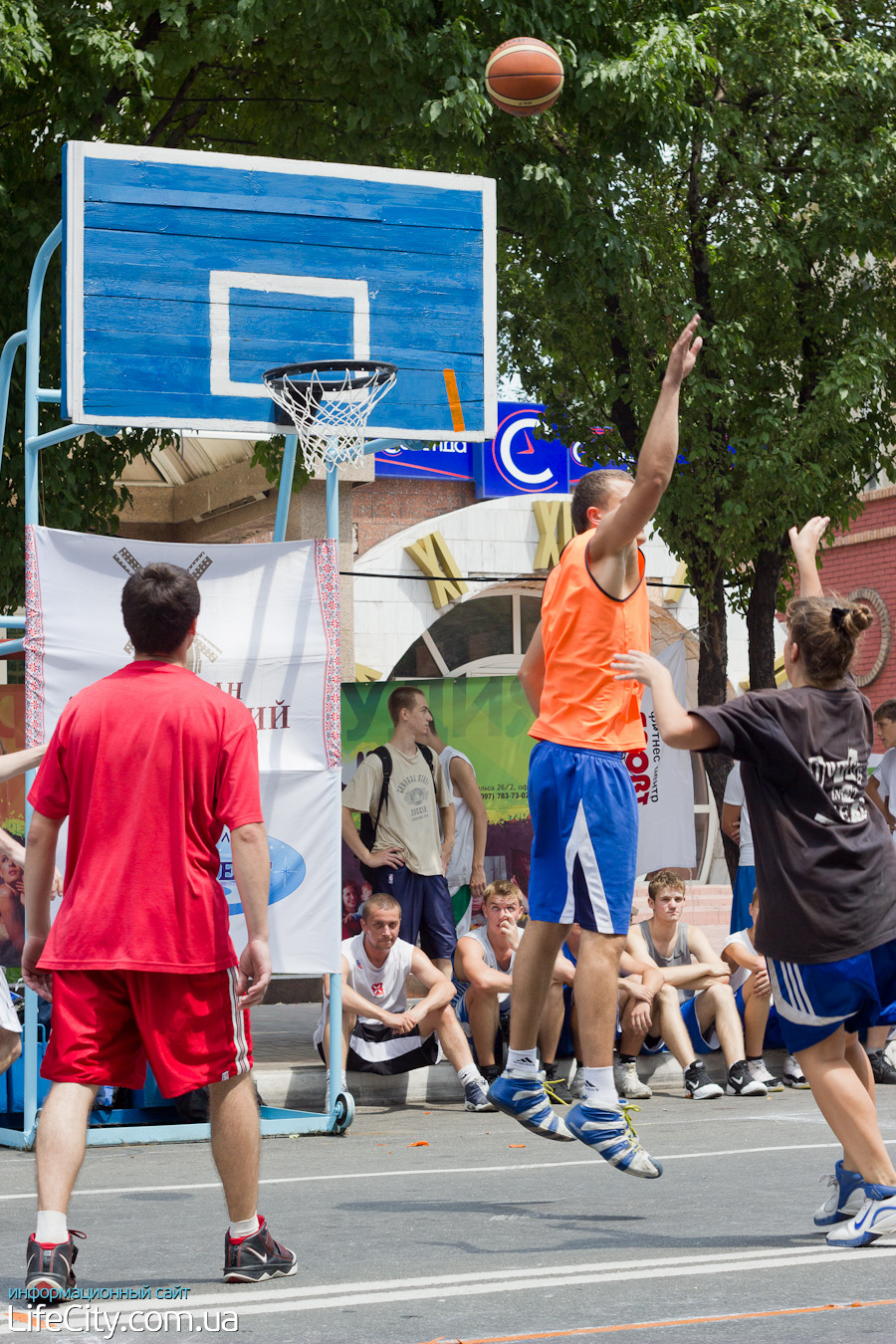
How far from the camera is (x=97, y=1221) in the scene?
20.3ft

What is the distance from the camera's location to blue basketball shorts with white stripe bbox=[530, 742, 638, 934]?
6.01 metres

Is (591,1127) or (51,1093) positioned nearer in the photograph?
(51,1093)

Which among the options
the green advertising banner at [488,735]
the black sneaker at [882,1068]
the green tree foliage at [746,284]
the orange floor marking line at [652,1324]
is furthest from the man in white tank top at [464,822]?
the orange floor marking line at [652,1324]

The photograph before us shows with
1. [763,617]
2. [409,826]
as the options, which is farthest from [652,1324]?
[763,617]

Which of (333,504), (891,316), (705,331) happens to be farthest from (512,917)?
(891,316)

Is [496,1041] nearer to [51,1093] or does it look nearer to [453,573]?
[51,1093]

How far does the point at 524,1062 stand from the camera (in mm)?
6152

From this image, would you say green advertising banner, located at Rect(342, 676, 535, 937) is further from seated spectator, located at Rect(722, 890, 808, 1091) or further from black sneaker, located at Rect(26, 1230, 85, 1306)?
black sneaker, located at Rect(26, 1230, 85, 1306)

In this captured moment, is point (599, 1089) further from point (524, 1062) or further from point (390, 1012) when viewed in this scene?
point (390, 1012)

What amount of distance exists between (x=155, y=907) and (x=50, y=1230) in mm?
856

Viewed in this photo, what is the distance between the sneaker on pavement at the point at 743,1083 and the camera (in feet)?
34.1

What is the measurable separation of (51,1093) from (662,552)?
22.5 metres

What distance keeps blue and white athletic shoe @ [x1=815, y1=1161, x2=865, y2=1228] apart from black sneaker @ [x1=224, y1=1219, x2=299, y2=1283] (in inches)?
69.2

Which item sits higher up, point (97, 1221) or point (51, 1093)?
point (51, 1093)
